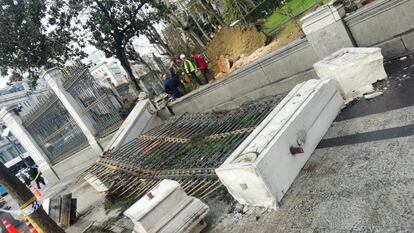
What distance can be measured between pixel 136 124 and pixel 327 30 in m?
7.51

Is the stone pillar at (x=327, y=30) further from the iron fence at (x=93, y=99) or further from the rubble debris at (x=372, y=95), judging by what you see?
the iron fence at (x=93, y=99)

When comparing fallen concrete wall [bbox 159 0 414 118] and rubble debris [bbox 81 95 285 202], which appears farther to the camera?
rubble debris [bbox 81 95 285 202]

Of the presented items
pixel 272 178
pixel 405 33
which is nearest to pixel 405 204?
pixel 272 178

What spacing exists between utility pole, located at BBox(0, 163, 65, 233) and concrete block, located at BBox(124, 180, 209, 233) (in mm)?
2150

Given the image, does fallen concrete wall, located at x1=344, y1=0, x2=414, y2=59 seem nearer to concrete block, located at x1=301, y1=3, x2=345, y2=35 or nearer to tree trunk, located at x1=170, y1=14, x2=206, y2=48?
concrete block, located at x1=301, y1=3, x2=345, y2=35

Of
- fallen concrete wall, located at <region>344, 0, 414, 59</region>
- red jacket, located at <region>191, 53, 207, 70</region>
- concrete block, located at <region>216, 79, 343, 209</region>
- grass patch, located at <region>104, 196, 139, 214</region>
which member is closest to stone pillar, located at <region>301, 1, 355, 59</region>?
fallen concrete wall, located at <region>344, 0, 414, 59</region>

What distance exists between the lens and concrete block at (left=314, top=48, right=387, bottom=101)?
594 cm

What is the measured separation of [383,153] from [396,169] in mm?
438

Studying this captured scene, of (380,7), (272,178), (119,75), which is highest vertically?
(119,75)

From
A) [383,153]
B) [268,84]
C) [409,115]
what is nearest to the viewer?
[383,153]

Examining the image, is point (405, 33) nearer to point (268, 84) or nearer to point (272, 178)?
point (268, 84)

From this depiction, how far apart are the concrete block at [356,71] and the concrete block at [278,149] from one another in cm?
53

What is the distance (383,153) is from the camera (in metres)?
4.13

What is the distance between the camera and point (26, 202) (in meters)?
5.74
